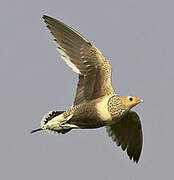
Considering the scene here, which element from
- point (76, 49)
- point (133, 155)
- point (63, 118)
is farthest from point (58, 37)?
point (133, 155)

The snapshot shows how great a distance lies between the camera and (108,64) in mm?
17609

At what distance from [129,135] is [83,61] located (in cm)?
249

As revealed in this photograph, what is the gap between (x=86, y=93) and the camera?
57.8 feet

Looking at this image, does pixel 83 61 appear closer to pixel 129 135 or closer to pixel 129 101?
pixel 129 101

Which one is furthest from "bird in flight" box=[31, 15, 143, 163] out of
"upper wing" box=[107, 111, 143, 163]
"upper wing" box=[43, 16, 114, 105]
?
"upper wing" box=[107, 111, 143, 163]

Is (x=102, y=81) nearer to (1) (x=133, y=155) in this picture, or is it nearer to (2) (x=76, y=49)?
(2) (x=76, y=49)

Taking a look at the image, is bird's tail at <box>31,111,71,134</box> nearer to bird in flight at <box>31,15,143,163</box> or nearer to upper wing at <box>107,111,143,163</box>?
bird in flight at <box>31,15,143,163</box>

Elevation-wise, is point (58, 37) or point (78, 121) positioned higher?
point (58, 37)

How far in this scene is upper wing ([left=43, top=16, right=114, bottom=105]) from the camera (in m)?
17.6

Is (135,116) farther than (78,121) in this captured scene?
Yes

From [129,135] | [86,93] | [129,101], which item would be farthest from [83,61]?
[129,135]

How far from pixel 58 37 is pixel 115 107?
7.05ft

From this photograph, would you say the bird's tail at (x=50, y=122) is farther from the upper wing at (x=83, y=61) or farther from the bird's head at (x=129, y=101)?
the bird's head at (x=129, y=101)

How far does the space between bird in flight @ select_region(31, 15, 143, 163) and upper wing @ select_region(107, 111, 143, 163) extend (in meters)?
0.70
